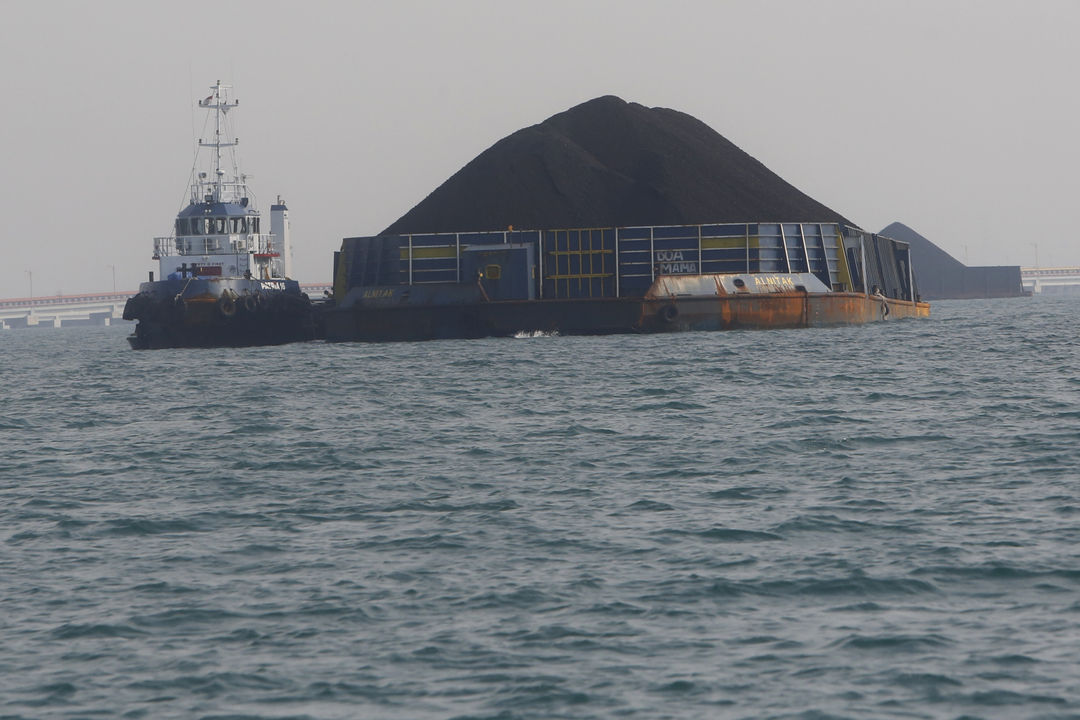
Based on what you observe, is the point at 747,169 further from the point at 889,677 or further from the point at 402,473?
the point at 889,677

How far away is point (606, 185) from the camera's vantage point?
72375 mm

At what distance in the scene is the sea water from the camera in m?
10.4

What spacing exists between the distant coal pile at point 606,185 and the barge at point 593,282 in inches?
251

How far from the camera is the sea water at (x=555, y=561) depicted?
10352 millimetres

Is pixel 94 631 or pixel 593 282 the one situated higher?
pixel 593 282

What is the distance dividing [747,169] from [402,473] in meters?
61.4

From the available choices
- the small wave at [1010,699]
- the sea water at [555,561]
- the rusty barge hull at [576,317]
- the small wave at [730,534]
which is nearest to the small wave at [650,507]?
the sea water at [555,561]

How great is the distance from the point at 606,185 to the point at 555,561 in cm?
5934

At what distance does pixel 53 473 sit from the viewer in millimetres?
22469

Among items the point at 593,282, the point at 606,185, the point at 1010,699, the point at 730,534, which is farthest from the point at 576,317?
the point at 1010,699

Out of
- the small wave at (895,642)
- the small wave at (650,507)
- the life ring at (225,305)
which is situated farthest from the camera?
the life ring at (225,305)

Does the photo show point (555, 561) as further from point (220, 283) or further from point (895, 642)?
point (220, 283)

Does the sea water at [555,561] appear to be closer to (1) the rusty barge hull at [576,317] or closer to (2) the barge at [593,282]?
(1) the rusty barge hull at [576,317]

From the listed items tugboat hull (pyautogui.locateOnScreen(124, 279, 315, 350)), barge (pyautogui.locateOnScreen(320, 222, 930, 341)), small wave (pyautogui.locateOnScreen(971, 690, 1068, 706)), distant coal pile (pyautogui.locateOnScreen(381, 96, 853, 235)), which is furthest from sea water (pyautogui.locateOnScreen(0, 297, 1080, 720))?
distant coal pile (pyautogui.locateOnScreen(381, 96, 853, 235))
